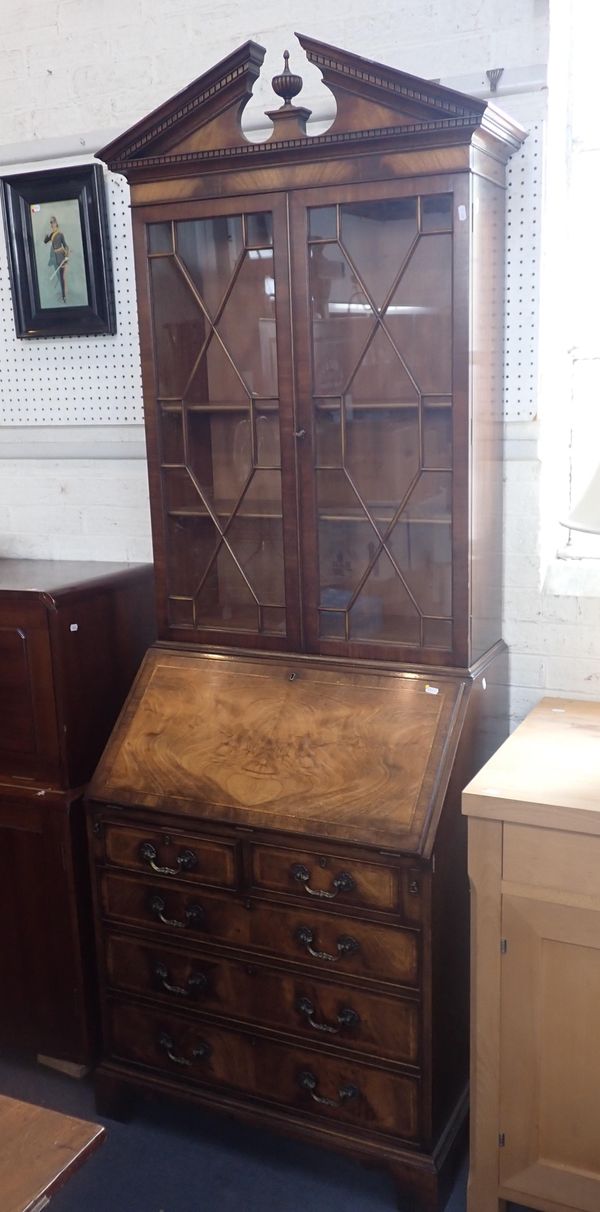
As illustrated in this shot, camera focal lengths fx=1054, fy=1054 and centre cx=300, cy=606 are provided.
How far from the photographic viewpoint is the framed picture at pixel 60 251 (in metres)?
2.89

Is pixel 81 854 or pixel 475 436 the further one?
pixel 81 854

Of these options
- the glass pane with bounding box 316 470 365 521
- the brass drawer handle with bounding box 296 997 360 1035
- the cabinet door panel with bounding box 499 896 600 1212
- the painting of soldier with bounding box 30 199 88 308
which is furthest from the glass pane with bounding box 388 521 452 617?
the painting of soldier with bounding box 30 199 88 308

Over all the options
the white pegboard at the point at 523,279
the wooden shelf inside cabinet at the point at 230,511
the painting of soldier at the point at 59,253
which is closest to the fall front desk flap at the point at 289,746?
the wooden shelf inside cabinet at the point at 230,511

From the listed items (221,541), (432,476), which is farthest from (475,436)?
(221,541)

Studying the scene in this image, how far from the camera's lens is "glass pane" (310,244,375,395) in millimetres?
2234

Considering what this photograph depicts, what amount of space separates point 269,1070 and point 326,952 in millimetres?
351

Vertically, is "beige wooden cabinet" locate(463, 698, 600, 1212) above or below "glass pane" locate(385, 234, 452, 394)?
below

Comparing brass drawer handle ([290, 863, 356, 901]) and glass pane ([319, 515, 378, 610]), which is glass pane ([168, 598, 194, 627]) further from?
brass drawer handle ([290, 863, 356, 901])

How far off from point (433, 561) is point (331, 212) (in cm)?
77

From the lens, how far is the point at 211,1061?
2.43m

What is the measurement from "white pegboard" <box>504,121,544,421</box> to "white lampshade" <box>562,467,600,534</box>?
0.67 m

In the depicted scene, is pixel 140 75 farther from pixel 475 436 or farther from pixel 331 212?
pixel 475 436

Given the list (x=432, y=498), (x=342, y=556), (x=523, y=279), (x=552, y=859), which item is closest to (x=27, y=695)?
(x=342, y=556)

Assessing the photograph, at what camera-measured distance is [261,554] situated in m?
2.47
